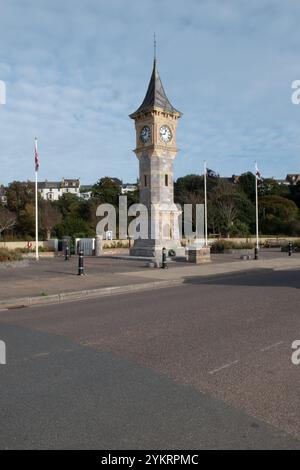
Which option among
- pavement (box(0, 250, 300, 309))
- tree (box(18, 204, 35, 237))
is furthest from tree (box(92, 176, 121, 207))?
pavement (box(0, 250, 300, 309))

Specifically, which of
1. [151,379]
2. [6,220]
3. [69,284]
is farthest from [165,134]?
[151,379]

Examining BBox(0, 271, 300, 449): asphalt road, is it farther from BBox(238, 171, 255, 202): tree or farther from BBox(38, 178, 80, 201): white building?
BBox(38, 178, 80, 201): white building

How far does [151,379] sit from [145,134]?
27050 mm

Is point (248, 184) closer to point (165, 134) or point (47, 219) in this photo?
point (47, 219)

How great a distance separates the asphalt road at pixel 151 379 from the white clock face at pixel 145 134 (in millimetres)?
22480

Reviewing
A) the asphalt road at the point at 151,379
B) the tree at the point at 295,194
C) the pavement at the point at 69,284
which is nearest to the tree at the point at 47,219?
the pavement at the point at 69,284

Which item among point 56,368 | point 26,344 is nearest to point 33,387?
point 56,368

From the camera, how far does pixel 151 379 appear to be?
16.5ft

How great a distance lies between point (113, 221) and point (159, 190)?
20.4 meters

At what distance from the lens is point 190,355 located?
6027 mm

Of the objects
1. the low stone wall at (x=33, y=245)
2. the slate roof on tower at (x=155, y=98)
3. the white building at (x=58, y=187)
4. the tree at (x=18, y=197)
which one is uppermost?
the white building at (x=58, y=187)

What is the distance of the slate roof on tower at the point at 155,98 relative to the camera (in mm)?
30250

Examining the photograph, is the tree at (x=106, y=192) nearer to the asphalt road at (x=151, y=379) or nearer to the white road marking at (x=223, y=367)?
the asphalt road at (x=151, y=379)
